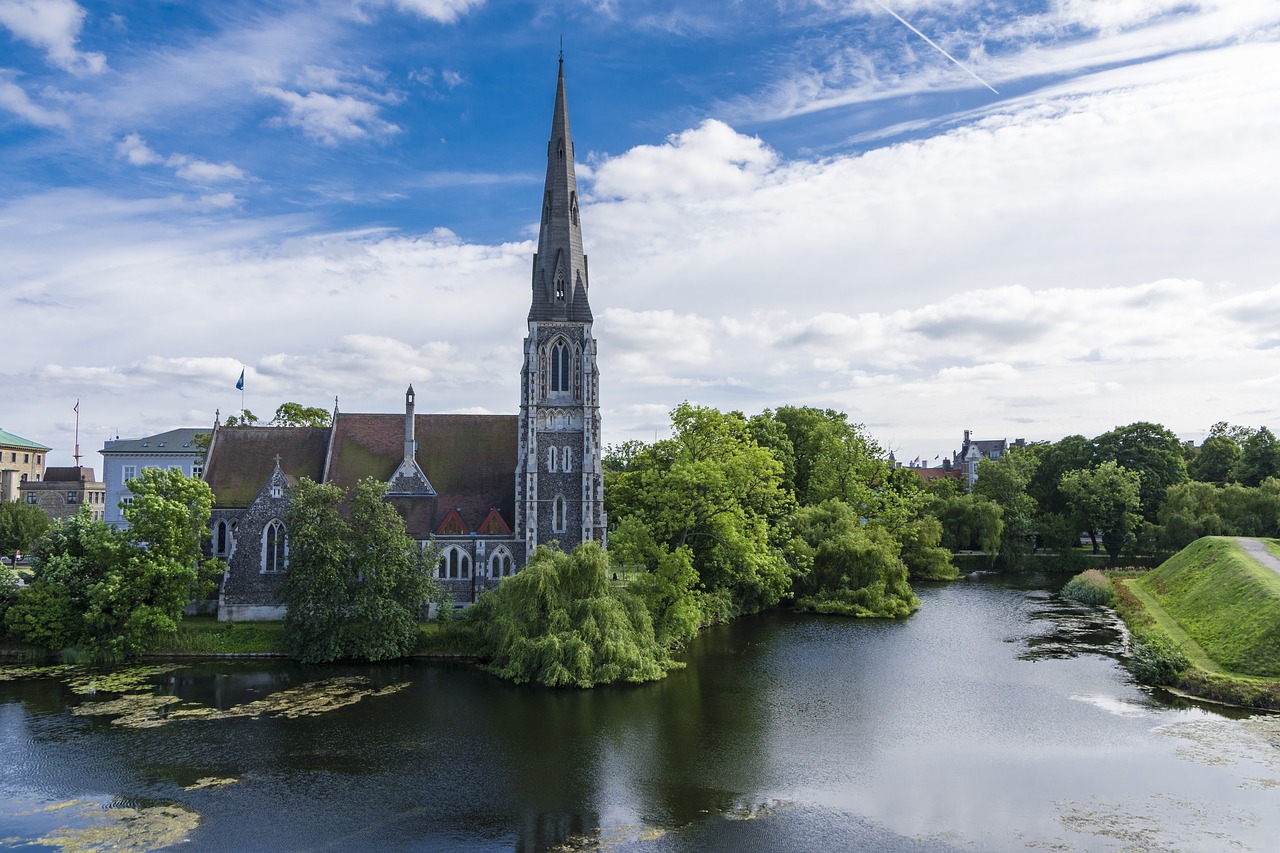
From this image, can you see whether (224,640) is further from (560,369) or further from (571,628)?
(560,369)

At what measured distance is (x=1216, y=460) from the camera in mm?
78562

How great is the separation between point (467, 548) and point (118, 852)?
78.9ft

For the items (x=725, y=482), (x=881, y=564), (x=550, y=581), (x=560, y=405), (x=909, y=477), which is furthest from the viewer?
(x=909, y=477)

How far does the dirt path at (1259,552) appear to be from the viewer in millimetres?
42594

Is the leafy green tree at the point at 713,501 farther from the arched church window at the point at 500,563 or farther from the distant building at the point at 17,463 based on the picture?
the distant building at the point at 17,463

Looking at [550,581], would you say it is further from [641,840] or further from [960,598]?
Answer: [960,598]

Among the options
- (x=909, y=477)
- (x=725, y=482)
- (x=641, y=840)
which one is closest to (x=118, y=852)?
(x=641, y=840)

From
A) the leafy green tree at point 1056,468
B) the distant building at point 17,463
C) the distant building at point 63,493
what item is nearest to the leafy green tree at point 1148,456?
the leafy green tree at point 1056,468

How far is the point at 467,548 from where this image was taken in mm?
41375

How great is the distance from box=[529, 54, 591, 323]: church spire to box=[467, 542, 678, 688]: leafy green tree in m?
14.3

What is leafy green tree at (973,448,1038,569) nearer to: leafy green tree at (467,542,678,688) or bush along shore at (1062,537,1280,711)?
bush along shore at (1062,537,1280,711)

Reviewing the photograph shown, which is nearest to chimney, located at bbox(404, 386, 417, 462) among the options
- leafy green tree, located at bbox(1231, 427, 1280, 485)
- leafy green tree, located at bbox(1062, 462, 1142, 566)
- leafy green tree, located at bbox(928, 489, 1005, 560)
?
leafy green tree, located at bbox(928, 489, 1005, 560)

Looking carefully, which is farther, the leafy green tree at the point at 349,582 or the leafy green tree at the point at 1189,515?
the leafy green tree at the point at 1189,515

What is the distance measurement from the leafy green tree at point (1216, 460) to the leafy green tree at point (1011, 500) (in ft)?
67.2
